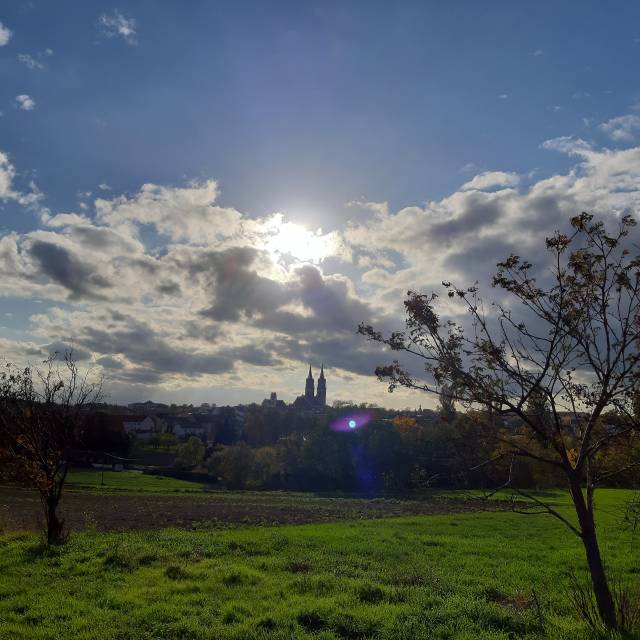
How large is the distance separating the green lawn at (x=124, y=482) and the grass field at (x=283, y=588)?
159 feet

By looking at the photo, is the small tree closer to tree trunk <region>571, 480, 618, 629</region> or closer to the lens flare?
the lens flare

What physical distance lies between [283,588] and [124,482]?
67.2 metres

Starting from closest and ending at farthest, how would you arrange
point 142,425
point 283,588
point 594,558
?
1. point 594,558
2. point 283,588
3. point 142,425

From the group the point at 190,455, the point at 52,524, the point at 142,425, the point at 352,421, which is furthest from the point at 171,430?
the point at 52,524

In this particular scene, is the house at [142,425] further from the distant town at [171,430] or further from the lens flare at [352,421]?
the lens flare at [352,421]

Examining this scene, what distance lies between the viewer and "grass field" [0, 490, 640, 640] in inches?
Answer: 362

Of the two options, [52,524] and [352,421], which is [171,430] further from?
[52,524]

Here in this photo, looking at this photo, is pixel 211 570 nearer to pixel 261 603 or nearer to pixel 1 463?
pixel 261 603

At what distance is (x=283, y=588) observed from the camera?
1216cm

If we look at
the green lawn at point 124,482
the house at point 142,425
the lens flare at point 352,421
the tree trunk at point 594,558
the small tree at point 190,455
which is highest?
the lens flare at point 352,421

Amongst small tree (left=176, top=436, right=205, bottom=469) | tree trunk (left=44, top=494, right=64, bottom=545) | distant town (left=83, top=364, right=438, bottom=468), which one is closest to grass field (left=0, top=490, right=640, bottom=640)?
tree trunk (left=44, top=494, right=64, bottom=545)

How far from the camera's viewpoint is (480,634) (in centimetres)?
915

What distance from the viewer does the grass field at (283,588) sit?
9203 mm

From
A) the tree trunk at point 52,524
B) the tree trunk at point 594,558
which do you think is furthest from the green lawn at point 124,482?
the tree trunk at point 594,558
